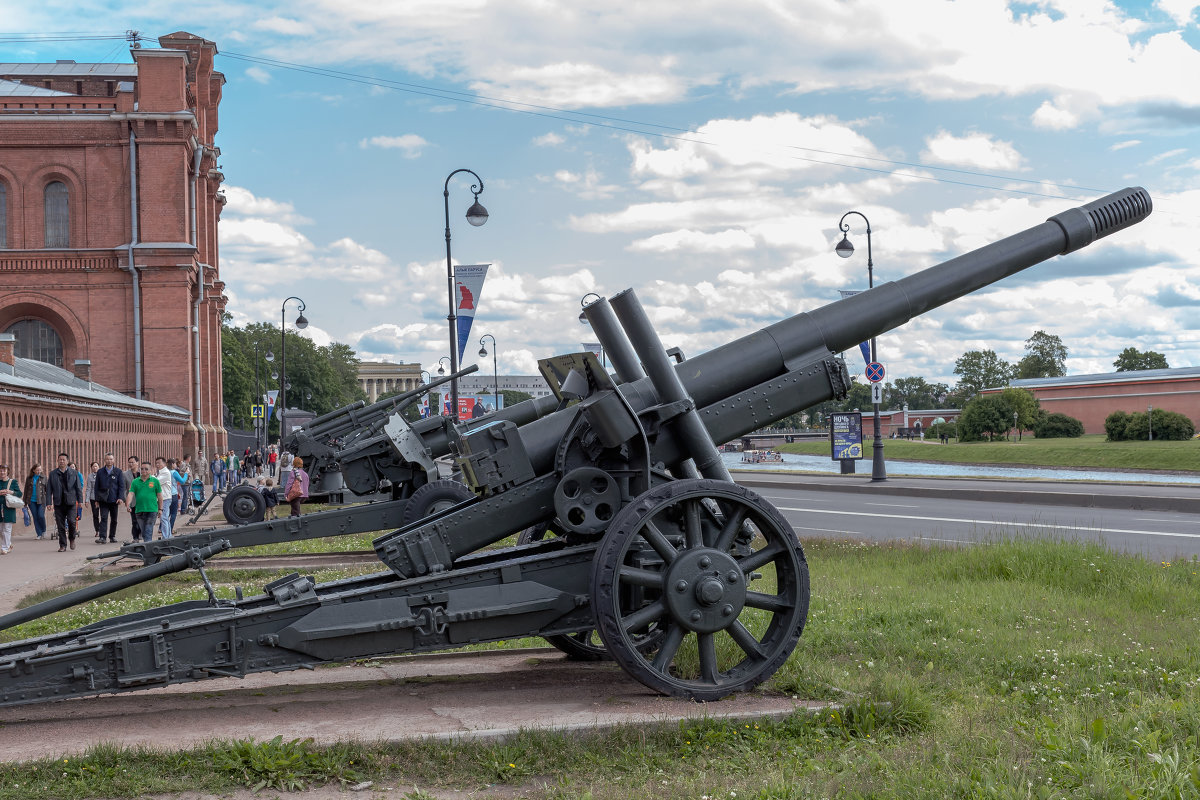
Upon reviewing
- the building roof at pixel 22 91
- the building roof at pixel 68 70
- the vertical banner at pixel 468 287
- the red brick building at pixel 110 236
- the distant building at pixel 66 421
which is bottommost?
the distant building at pixel 66 421

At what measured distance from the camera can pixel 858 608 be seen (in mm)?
8719

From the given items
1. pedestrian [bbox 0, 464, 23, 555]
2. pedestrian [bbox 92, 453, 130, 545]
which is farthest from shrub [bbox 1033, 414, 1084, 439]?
pedestrian [bbox 0, 464, 23, 555]

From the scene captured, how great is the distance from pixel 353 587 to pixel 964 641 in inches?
161

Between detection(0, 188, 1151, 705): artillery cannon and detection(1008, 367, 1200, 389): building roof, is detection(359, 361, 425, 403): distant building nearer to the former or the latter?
detection(1008, 367, 1200, 389): building roof

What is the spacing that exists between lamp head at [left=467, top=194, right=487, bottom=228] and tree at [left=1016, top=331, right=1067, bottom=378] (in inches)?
4402

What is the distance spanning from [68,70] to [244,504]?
5944 centimetres

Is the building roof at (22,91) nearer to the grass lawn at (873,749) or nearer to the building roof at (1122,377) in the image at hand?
the grass lawn at (873,749)

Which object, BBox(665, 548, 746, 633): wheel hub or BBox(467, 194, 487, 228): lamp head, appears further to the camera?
BBox(467, 194, 487, 228): lamp head

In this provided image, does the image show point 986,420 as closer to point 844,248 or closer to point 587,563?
point 844,248

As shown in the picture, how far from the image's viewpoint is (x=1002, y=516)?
19812mm

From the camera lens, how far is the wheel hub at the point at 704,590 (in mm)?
5824

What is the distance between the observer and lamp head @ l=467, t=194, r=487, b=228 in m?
25.2

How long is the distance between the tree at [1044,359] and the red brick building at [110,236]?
101672 millimetres


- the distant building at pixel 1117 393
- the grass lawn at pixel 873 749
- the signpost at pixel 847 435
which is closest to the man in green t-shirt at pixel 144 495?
the grass lawn at pixel 873 749
